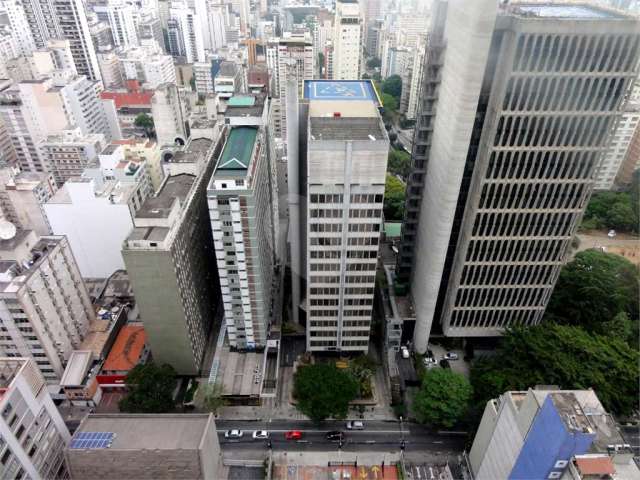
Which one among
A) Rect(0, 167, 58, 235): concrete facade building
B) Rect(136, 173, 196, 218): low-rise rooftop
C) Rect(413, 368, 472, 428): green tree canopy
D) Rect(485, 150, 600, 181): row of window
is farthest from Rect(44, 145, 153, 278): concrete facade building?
Rect(485, 150, 600, 181): row of window

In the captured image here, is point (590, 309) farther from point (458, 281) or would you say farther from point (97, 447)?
point (97, 447)

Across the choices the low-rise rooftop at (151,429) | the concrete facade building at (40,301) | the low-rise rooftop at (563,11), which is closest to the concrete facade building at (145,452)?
the low-rise rooftop at (151,429)

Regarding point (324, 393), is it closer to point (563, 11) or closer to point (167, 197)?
point (167, 197)

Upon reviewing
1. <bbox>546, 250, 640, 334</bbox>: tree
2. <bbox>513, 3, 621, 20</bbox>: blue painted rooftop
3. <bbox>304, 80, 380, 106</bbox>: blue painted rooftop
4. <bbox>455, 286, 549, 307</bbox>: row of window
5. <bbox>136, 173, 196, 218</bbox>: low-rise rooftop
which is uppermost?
<bbox>513, 3, 621, 20</bbox>: blue painted rooftop

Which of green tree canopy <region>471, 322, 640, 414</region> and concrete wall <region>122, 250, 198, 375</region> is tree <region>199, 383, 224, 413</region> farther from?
green tree canopy <region>471, 322, 640, 414</region>

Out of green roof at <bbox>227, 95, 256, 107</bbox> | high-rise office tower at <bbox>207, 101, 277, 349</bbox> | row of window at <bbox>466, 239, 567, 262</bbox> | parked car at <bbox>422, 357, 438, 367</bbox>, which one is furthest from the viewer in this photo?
green roof at <bbox>227, 95, 256, 107</bbox>

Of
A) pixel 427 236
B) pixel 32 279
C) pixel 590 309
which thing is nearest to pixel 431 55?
pixel 427 236

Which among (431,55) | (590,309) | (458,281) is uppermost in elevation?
(431,55)
